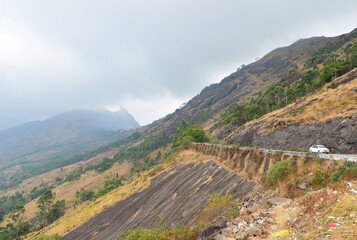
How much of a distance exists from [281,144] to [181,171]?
1867 centimetres

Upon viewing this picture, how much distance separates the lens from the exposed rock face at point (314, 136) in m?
41.4

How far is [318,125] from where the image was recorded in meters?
48.4

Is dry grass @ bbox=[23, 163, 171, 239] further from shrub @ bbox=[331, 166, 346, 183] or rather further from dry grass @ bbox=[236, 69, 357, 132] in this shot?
shrub @ bbox=[331, 166, 346, 183]

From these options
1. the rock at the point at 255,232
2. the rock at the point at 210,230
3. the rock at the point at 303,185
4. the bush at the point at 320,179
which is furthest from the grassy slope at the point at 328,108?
the rock at the point at 255,232

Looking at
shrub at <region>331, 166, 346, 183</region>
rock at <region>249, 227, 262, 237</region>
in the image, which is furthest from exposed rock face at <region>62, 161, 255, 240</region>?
rock at <region>249, 227, 262, 237</region>

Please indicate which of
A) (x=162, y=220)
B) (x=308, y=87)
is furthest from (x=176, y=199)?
(x=308, y=87)

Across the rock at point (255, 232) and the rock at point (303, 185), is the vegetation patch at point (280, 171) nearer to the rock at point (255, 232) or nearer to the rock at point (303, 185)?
the rock at point (303, 185)

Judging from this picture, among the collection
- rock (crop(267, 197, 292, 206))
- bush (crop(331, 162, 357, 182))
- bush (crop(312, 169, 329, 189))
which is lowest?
rock (crop(267, 197, 292, 206))

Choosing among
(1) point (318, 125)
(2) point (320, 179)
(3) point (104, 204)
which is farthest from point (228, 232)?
(3) point (104, 204)

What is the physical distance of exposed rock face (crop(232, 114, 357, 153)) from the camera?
136ft

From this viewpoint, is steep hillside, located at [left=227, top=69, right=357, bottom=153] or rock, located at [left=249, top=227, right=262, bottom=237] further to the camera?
steep hillside, located at [left=227, top=69, right=357, bottom=153]

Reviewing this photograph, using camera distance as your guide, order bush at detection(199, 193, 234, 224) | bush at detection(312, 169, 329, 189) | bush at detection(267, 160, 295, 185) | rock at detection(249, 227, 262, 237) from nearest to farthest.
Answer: rock at detection(249, 227, 262, 237), bush at detection(312, 169, 329, 189), bush at detection(267, 160, 295, 185), bush at detection(199, 193, 234, 224)

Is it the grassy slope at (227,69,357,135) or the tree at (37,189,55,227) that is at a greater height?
the grassy slope at (227,69,357,135)

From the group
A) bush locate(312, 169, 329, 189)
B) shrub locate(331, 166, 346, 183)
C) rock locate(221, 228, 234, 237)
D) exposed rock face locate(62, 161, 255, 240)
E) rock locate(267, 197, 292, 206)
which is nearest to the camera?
rock locate(221, 228, 234, 237)
